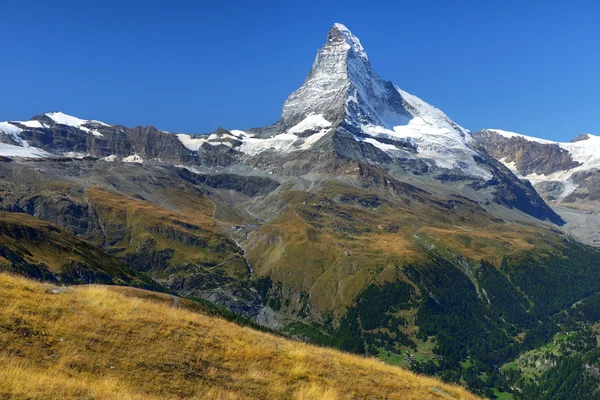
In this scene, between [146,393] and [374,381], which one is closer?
[146,393]

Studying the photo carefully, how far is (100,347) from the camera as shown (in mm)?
23500

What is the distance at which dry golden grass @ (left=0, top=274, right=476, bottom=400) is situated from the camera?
2033cm

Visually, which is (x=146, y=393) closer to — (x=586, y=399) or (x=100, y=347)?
(x=100, y=347)

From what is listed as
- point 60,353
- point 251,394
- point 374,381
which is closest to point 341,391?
point 374,381

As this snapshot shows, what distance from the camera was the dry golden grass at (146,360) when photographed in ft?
66.7

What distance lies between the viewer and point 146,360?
920 inches

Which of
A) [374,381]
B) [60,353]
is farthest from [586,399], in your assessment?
[60,353]

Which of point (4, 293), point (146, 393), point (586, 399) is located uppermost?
point (4, 293)

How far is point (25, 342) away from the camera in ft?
72.1

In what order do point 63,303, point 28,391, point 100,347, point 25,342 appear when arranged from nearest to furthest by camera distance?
point 28,391 → point 25,342 → point 100,347 → point 63,303

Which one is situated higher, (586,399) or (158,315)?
(158,315)

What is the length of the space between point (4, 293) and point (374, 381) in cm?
2020

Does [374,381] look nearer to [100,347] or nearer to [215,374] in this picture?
[215,374]

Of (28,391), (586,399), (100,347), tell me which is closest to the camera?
(28,391)
